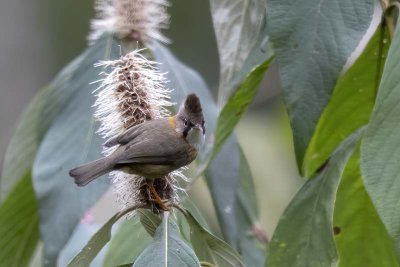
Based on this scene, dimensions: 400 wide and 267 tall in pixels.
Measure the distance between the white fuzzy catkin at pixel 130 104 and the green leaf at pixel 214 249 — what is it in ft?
0.27

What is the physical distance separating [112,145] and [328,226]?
1.44 ft

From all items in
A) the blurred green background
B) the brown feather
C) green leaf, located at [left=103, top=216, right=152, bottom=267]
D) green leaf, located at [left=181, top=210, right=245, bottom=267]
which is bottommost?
the blurred green background

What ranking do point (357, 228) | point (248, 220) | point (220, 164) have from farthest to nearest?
point (248, 220), point (220, 164), point (357, 228)

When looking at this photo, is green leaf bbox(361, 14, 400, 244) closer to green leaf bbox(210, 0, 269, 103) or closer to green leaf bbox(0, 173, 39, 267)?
green leaf bbox(210, 0, 269, 103)

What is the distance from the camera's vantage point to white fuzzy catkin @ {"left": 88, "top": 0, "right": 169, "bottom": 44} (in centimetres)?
207

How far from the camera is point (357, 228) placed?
2051 mm

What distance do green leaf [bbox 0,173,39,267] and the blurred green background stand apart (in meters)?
1.75

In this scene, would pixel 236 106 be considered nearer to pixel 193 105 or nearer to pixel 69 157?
pixel 193 105

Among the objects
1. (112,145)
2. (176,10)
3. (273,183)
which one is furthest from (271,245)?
(176,10)

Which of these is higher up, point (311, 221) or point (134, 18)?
point (134, 18)

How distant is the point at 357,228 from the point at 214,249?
411mm

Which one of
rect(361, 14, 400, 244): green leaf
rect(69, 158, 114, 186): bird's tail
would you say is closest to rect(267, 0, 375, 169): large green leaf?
rect(361, 14, 400, 244): green leaf

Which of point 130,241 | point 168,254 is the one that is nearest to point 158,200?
point 168,254

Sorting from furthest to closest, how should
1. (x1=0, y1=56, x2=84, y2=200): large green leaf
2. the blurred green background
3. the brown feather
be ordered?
the blurred green background < (x1=0, y1=56, x2=84, y2=200): large green leaf < the brown feather
